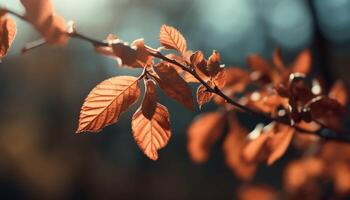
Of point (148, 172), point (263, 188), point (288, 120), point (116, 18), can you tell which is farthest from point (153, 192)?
point (288, 120)

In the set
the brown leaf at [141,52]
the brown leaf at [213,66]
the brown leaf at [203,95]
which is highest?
the brown leaf at [141,52]

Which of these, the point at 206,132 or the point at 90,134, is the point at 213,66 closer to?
the point at 206,132

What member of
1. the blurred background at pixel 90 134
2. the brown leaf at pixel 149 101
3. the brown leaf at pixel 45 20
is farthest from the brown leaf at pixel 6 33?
the blurred background at pixel 90 134

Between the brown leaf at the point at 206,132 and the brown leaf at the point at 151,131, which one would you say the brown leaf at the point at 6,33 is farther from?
the brown leaf at the point at 206,132

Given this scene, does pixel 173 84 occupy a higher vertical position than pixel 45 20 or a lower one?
lower

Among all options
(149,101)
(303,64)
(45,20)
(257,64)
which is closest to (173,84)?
(149,101)

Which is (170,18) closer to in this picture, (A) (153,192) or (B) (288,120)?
(A) (153,192)
